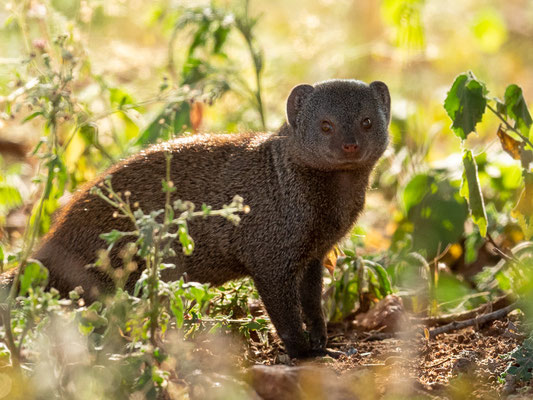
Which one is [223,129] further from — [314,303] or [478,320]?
[478,320]

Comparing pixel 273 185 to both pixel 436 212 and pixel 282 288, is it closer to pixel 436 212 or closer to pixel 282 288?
pixel 282 288

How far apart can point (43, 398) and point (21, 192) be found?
324 centimetres

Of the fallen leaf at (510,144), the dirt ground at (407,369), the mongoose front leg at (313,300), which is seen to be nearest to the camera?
the dirt ground at (407,369)

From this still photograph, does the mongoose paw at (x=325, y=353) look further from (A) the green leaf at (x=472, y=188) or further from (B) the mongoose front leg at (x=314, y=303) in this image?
(A) the green leaf at (x=472, y=188)

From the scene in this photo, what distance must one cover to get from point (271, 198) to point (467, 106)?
1118 millimetres

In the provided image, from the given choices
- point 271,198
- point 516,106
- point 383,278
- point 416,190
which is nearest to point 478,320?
point 383,278

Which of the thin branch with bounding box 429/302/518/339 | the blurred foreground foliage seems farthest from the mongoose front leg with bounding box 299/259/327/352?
the thin branch with bounding box 429/302/518/339

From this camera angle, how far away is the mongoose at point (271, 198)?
379 centimetres

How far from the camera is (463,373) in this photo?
315 cm

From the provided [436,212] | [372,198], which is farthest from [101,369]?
[372,198]

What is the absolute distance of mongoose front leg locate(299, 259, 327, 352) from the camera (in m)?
4.11

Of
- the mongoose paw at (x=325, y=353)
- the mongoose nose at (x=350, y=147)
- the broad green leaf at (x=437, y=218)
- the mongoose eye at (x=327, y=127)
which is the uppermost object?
the mongoose eye at (x=327, y=127)

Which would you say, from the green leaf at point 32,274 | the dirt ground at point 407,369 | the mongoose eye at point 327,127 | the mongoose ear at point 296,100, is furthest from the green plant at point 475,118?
the green leaf at point 32,274

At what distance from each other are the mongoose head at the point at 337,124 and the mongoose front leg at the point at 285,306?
0.66 metres
